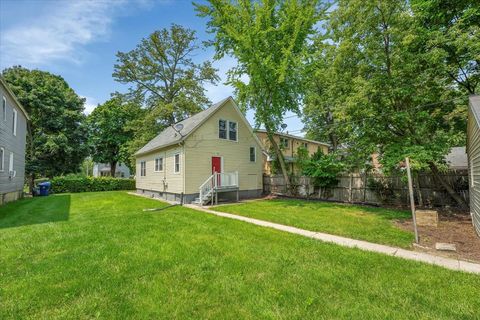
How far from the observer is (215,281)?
3.74 metres

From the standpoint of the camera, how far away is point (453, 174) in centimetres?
1059

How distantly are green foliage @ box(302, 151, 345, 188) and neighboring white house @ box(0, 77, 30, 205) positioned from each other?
16.4 m

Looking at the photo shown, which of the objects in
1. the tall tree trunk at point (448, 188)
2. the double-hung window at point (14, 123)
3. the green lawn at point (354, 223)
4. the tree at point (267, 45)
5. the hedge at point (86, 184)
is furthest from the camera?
the hedge at point (86, 184)

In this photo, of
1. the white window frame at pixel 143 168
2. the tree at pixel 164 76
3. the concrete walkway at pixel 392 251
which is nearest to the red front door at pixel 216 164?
the white window frame at pixel 143 168

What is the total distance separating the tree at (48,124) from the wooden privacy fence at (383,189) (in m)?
22.1

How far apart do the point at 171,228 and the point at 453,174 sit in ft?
40.2

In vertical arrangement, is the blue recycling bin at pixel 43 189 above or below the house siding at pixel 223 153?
below

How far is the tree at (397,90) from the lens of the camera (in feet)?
30.9

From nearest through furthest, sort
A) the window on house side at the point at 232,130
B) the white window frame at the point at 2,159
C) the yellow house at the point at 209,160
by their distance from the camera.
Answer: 1. the white window frame at the point at 2,159
2. the yellow house at the point at 209,160
3. the window on house side at the point at 232,130

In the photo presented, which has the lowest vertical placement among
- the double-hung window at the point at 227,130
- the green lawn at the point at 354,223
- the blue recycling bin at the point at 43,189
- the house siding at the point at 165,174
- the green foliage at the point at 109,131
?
the green lawn at the point at 354,223

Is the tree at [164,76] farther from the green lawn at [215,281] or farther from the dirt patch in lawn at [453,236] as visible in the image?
the dirt patch in lawn at [453,236]

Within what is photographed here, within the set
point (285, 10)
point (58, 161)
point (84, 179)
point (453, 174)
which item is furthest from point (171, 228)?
point (58, 161)

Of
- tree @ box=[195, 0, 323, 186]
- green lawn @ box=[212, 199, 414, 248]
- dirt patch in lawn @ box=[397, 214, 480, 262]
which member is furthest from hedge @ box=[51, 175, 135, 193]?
dirt patch in lawn @ box=[397, 214, 480, 262]

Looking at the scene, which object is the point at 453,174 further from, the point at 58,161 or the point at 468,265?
the point at 58,161
